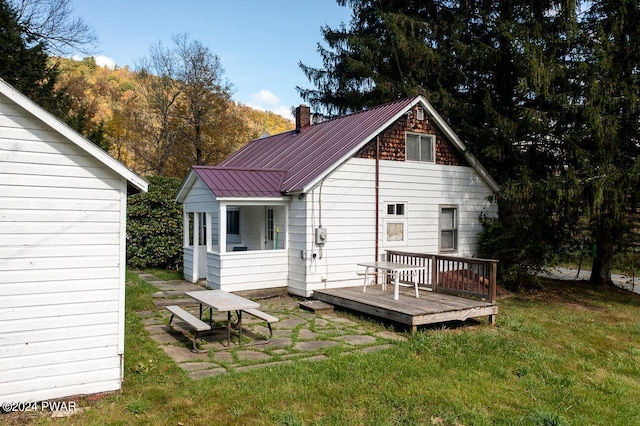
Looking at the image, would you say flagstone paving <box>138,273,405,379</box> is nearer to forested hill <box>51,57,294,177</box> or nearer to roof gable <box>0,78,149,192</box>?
roof gable <box>0,78,149,192</box>

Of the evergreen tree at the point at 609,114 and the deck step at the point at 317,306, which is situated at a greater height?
the evergreen tree at the point at 609,114

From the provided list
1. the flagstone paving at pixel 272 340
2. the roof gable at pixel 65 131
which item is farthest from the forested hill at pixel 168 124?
the roof gable at pixel 65 131

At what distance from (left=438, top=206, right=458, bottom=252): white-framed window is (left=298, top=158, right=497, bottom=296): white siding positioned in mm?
169

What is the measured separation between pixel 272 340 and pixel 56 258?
3.68 m

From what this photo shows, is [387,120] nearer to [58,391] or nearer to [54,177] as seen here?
[54,177]

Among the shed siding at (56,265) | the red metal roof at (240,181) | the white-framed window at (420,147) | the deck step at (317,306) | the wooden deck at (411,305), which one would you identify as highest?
the white-framed window at (420,147)

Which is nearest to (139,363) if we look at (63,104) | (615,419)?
(615,419)

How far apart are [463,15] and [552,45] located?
511 cm

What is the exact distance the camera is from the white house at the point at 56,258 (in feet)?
16.0

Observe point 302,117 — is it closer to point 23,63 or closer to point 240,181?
point 240,181

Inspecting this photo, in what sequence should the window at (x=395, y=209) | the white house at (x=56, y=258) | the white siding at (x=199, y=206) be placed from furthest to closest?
the window at (x=395, y=209) < the white siding at (x=199, y=206) < the white house at (x=56, y=258)

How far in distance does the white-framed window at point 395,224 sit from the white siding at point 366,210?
134 millimetres

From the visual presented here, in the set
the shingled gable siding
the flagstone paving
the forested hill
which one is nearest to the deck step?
the flagstone paving

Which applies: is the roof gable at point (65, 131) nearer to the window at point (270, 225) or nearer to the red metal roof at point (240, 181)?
the red metal roof at point (240, 181)
